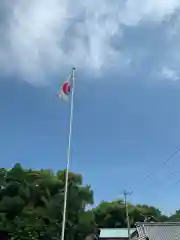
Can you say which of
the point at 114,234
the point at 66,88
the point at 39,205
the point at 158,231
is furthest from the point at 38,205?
the point at 66,88

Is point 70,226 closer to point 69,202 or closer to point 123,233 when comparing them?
point 69,202

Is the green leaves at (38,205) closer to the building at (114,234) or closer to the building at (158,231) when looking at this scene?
the building at (114,234)

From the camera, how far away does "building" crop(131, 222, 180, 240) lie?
41.1m

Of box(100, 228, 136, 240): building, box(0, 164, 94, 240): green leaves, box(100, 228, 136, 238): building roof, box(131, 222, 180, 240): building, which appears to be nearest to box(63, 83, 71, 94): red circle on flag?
box(131, 222, 180, 240): building

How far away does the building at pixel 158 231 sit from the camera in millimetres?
41125

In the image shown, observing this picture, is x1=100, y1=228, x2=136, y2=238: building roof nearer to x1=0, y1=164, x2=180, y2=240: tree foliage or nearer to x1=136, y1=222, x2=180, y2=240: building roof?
x1=0, y1=164, x2=180, y2=240: tree foliage

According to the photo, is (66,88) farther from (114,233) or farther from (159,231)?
(114,233)

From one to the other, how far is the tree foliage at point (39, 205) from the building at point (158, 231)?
16.4 meters

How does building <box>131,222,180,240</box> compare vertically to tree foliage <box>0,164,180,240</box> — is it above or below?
below

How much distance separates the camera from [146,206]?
300 ft

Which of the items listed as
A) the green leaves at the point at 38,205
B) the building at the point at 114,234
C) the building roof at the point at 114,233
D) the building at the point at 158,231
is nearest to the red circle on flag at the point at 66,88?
the building at the point at 158,231

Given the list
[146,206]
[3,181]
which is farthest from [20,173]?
[146,206]

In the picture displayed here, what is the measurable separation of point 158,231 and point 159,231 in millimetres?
126

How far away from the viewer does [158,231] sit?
138 ft
